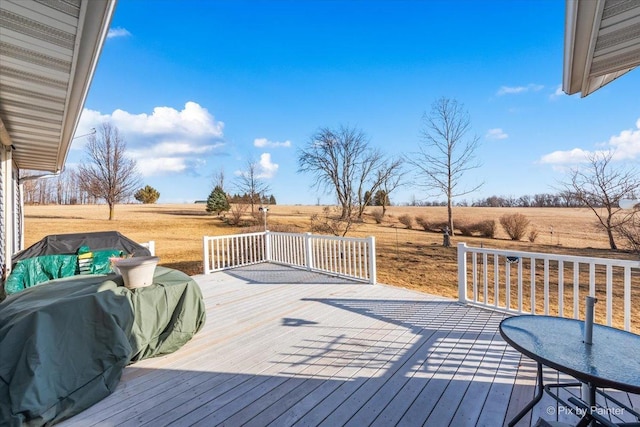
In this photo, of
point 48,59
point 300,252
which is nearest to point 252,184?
point 300,252

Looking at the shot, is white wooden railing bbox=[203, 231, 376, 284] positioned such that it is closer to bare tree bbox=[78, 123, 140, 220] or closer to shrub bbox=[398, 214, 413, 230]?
shrub bbox=[398, 214, 413, 230]

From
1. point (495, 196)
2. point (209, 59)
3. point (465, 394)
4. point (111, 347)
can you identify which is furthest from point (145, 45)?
point (495, 196)

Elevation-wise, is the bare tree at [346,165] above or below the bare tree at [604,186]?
above

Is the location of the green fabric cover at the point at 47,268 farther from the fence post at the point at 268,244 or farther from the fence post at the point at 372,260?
the fence post at the point at 372,260

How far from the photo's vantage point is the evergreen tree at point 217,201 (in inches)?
858

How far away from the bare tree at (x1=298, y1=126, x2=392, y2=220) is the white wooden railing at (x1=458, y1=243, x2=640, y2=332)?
629cm

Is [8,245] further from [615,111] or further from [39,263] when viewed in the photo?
[615,111]

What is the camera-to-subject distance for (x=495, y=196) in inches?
801

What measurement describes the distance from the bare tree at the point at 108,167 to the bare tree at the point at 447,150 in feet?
63.4

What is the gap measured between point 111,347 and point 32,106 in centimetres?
277

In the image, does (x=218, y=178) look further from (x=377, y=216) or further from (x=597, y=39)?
(x=597, y=39)

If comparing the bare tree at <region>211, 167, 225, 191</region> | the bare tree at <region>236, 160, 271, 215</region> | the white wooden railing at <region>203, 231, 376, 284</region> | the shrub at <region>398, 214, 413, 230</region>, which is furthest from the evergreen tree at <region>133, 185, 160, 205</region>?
the white wooden railing at <region>203, 231, 376, 284</region>

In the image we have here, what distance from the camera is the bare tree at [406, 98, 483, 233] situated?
12.6 meters

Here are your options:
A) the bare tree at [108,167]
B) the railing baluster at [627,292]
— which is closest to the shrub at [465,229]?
the railing baluster at [627,292]
